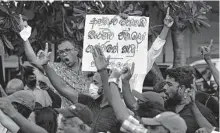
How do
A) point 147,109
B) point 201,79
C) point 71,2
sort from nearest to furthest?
point 147,109, point 71,2, point 201,79

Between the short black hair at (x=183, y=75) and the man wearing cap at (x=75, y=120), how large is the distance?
4.39 feet

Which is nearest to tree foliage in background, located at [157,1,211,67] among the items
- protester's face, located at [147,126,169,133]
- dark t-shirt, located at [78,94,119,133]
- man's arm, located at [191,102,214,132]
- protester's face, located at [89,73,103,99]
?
protester's face, located at [89,73,103,99]

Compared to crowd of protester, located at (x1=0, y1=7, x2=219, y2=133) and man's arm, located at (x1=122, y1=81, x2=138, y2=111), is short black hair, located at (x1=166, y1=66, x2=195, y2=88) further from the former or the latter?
man's arm, located at (x1=122, y1=81, x2=138, y2=111)

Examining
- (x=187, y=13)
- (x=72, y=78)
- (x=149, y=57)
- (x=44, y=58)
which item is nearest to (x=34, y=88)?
(x=72, y=78)

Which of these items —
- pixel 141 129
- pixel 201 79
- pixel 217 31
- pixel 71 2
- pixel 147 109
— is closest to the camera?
pixel 141 129

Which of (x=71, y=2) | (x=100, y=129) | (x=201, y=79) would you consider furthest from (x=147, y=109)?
(x=201, y=79)

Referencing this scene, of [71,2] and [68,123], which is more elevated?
[71,2]

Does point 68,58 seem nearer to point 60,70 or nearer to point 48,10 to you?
point 60,70

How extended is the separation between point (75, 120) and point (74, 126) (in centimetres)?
5

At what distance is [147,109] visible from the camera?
5.58 m

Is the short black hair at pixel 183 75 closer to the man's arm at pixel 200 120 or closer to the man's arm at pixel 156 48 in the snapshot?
the man's arm at pixel 200 120

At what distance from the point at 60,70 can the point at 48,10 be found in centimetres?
339

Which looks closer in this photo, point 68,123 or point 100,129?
point 68,123

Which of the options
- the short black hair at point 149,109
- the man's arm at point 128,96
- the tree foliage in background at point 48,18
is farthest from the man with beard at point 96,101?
the tree foliage in background at point 48,18
